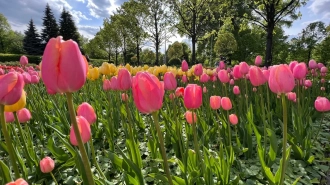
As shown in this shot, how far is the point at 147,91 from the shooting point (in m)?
0.91

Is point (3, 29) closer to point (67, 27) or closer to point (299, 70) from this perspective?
point (67, 27)

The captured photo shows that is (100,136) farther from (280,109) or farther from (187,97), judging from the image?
(280,109)

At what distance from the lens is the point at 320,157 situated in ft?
8.18

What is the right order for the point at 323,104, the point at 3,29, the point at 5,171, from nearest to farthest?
the point at 5,171 → the point at 323,104 → the point at 3,29

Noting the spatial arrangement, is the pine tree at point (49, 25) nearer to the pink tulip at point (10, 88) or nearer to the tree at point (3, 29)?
the tree at point (3, 29)

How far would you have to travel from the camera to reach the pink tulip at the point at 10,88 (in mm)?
882

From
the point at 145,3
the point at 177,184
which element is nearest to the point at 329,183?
the point at 177,184

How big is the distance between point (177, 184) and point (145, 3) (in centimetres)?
2828

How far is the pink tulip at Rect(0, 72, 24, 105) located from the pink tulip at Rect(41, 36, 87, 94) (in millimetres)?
298

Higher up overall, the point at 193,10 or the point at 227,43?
the point at 193,10

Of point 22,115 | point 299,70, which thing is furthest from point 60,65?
point 299,70

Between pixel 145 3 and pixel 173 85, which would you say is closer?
pixel 173 85

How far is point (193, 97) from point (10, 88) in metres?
0.83

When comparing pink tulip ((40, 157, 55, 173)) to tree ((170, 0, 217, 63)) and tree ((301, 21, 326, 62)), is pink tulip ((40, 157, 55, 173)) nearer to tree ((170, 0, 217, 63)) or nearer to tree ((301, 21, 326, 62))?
tree ((170, 0, 217, 63))
